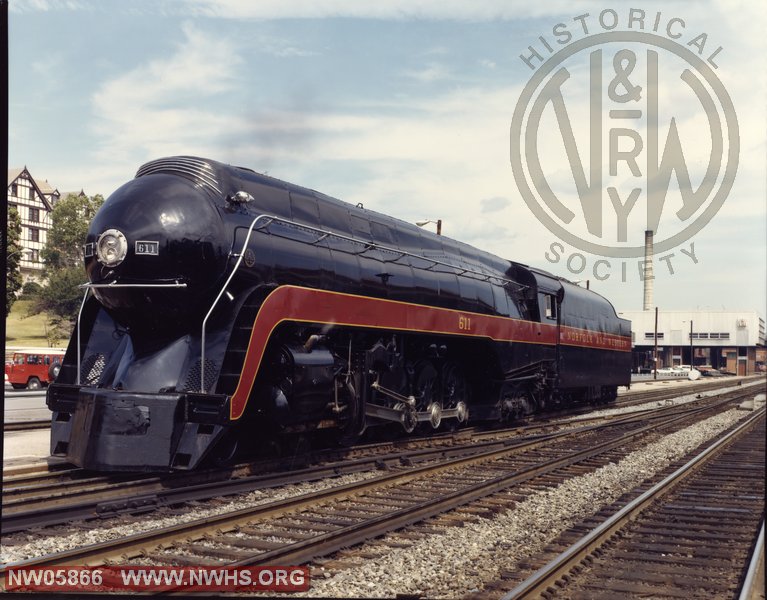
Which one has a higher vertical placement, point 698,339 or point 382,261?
point 698,339

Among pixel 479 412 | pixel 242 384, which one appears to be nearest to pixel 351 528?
pixel 242 384

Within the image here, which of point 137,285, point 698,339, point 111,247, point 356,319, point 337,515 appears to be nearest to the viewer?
point 337,515

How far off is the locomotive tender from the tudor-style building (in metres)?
50.4

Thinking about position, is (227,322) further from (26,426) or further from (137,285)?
(26,426)

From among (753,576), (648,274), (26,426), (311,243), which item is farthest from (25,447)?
(648,274)

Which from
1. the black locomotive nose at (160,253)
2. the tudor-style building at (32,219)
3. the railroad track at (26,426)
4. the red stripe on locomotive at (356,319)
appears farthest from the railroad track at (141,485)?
the tudor-style building at (32,219)

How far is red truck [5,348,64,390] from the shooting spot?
1384 inches

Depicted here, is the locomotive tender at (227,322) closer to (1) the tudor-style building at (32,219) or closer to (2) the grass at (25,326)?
(1) the tudor-style building at (32,219)

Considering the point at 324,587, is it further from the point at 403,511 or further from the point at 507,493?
the point at 507,493

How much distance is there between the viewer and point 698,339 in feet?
279

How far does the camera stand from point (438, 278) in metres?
14.0

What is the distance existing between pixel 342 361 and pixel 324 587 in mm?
5874

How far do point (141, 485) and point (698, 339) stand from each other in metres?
85.9

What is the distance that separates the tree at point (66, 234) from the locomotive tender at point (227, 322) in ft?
169
